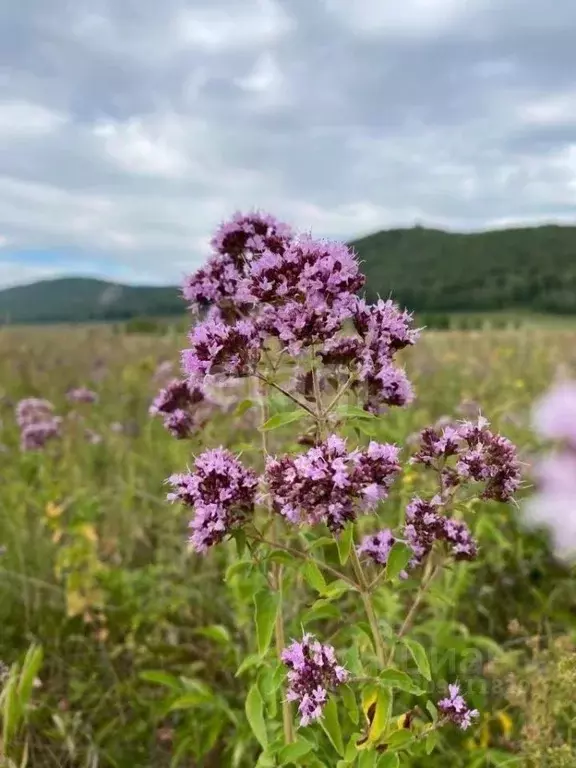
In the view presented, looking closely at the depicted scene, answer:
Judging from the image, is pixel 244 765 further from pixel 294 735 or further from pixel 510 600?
pixel 510 600

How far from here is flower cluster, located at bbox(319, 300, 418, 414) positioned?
1.86 meters

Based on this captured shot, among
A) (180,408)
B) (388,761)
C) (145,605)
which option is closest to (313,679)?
(388,761)

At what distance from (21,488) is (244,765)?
2.04 meters

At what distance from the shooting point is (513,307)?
53156 mm

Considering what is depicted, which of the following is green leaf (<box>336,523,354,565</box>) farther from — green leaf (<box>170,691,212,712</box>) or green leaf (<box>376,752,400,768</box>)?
green leaf (<box>170,691,212,712</box>)

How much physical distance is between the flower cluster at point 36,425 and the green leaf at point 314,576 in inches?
123

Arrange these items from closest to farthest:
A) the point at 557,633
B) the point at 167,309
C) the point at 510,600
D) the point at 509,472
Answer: the point at 509,472 → the point at 557,633 → the point at 510,600 → the point at 167,309

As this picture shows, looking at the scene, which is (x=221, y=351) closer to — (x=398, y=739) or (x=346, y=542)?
(x=346, y=542)

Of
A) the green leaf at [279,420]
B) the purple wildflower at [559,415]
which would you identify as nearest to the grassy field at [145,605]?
the green leaf at [279,420]

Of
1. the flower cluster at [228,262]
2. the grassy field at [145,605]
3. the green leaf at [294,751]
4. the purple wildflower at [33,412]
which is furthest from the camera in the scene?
the purple wildflower at [33,412]

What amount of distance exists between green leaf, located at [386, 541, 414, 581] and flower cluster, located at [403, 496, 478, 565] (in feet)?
0.25

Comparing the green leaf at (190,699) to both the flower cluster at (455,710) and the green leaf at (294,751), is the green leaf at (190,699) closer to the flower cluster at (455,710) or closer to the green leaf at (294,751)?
the green leaf at (294,751)

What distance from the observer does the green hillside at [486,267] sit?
179 ft

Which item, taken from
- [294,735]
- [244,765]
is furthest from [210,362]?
[244,765]
